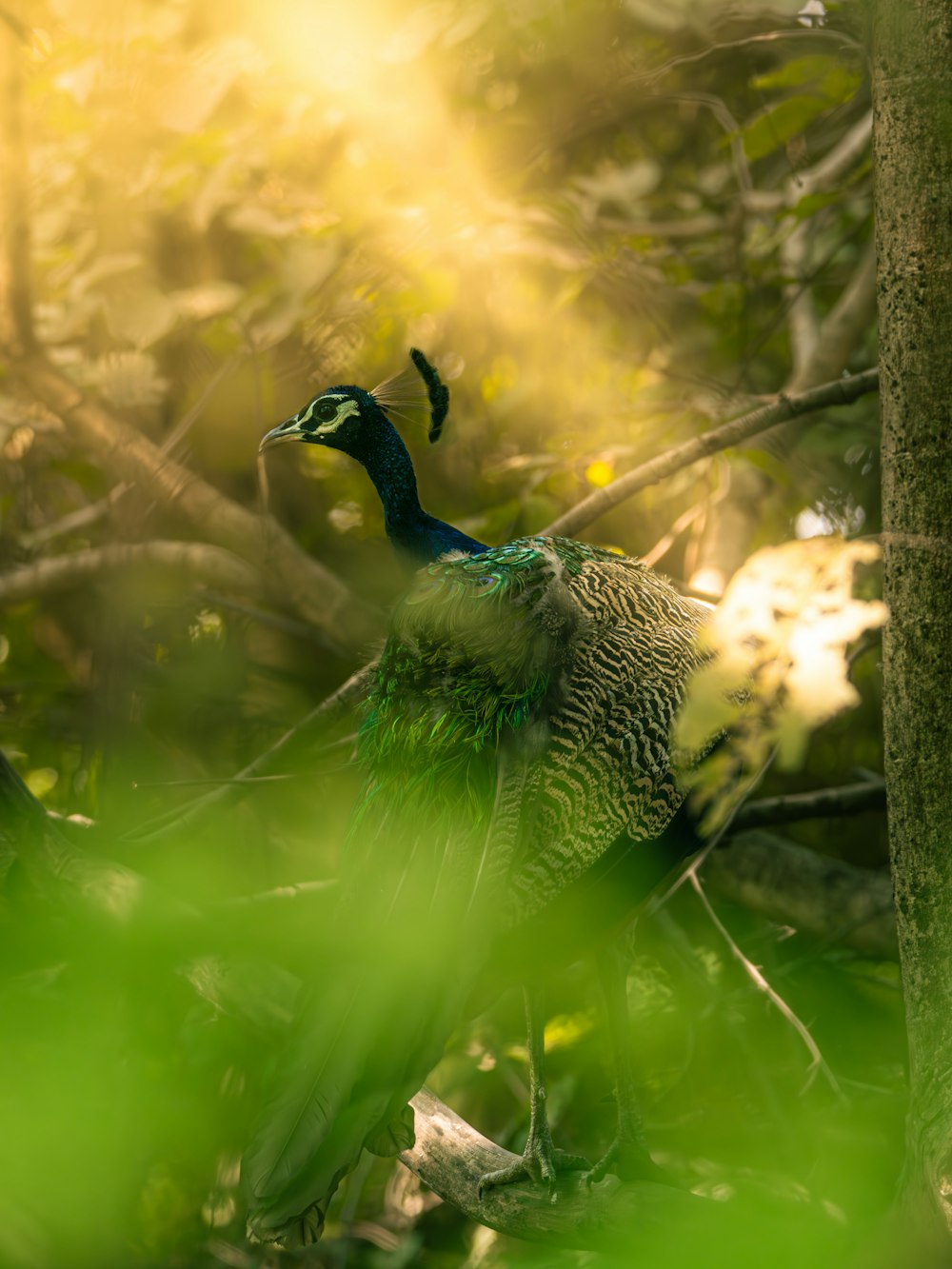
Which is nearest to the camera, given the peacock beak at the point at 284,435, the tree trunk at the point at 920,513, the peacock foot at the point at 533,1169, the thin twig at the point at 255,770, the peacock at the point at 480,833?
the tree trunk at the point at 920,513

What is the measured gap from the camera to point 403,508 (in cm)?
205

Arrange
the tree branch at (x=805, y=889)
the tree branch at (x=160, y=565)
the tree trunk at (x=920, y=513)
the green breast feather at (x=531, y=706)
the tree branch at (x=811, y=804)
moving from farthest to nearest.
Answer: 1. the tree branch at (x=160, y=565)
2. the tree branch at (x=805, y=889)
3. the tree branch at (x=811, y=804)
4. the green breast feather at (x=531, y=706)
5. the tree trunk at (x=920, y=513)

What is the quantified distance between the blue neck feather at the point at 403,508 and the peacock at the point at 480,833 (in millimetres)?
331

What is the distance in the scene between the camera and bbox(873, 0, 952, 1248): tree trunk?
1148mm

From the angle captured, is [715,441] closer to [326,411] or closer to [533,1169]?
[326,411]

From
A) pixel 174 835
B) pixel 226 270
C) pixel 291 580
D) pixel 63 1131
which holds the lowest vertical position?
pixel 174 835

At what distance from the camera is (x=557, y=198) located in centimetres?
280

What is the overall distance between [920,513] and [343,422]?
1.14m

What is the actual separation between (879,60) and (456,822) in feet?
3.14

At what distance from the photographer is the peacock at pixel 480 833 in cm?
132

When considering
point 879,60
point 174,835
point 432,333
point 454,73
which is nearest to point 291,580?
point 432,333

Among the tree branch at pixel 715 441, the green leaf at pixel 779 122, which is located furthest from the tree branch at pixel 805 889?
the green leaf at pixel 779 122

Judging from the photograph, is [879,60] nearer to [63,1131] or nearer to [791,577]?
[791,577]

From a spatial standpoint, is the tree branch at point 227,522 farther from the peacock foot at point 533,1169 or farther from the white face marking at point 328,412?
the peacock foot at point 533,1169
